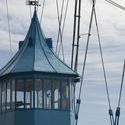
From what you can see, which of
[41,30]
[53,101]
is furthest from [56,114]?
[41,30]

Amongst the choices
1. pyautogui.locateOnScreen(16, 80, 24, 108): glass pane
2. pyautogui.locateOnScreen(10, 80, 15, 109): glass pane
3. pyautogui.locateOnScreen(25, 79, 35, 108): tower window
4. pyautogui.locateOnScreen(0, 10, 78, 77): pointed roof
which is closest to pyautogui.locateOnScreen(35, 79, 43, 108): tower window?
pyautogui.locateOnScreen(25, 79, 35, 108): tower window

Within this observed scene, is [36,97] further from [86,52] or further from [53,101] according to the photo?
[86,52]

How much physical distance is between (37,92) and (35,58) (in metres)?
2.49

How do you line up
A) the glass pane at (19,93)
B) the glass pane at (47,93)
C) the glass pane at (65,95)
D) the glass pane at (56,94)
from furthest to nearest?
the glass pane at (65,95), the glass pane at (56,94), the glass pane at (47,93), the glass pane at (19,93)

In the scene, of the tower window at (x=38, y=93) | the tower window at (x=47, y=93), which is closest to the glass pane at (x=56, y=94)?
the tower window at (x=47, y=93)

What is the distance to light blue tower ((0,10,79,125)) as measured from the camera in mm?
38062

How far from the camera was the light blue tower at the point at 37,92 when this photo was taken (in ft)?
125

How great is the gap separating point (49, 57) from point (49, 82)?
2.33m

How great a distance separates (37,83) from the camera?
126 feet

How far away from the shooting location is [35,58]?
39.7 meters

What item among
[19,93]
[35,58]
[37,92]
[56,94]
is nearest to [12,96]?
[19,93]

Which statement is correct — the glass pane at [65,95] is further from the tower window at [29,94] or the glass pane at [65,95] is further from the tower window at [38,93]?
the tower window at [29,94]

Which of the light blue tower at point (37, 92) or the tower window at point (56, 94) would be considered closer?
the light blue tower at point (37, 92)

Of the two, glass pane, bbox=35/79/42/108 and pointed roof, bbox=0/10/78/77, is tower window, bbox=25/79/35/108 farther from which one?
pointed roof, bbox=0/10/78/77
